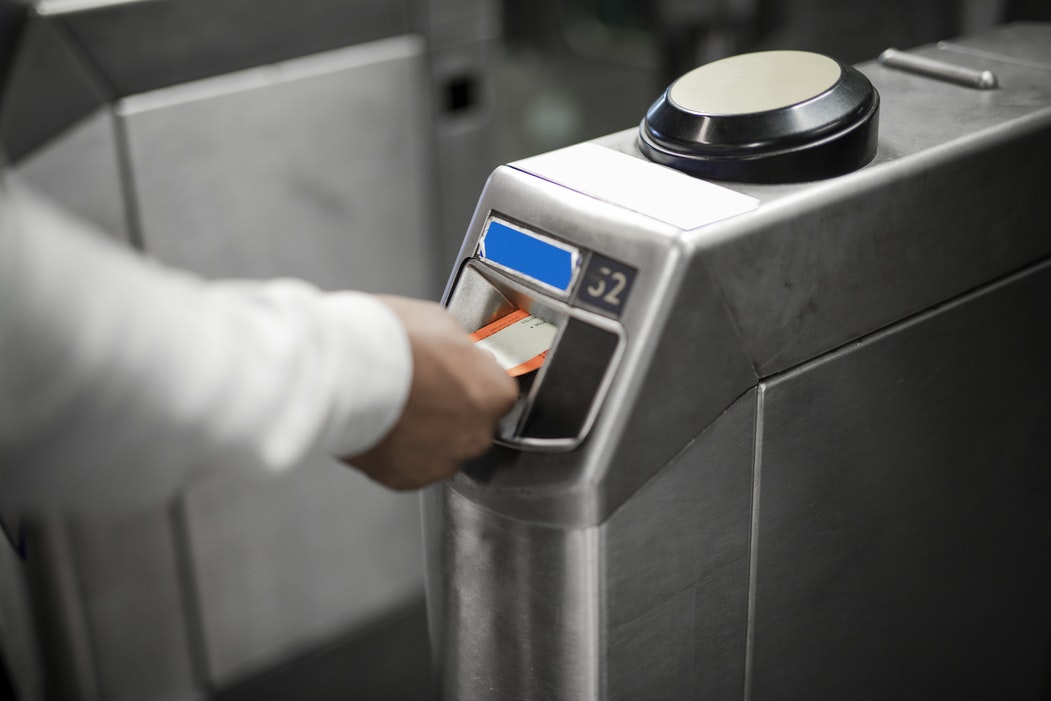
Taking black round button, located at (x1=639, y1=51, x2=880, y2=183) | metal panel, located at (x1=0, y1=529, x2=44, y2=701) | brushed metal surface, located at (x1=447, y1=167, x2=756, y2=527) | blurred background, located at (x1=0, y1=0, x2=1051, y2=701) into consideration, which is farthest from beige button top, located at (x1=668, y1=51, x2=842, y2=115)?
metal panel, located at (x1=0, y1=529, x2=44, y2=701)

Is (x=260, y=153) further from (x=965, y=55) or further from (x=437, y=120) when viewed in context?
(x=965, y=55)

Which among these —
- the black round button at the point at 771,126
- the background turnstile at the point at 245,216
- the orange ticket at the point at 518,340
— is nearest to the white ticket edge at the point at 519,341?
the orange ticket at the point at 518,340

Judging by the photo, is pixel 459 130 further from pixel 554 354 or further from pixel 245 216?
pixel 554 354

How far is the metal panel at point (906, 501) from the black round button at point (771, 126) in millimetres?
124

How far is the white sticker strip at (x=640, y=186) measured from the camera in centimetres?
65

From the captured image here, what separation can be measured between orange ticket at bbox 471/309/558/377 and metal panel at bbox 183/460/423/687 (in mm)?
775

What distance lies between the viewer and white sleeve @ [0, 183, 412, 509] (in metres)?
0.52

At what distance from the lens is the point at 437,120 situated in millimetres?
1455

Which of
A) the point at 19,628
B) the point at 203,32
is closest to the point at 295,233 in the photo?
the point at 203,32

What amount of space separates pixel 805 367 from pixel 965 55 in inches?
14.4

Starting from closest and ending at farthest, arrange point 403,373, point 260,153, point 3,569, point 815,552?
1. point 403,373
2. point 815,552
3. point 3,569
4. point 260,153

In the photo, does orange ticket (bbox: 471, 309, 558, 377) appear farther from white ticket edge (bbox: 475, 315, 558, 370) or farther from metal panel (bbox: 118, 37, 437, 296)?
metal panel (bbox: 118, 37, 437, 296)

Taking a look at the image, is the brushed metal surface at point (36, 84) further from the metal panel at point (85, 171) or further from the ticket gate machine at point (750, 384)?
the ticket gate machine at point (750, 384)

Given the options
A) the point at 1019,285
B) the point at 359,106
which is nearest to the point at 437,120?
the point at 359,106
